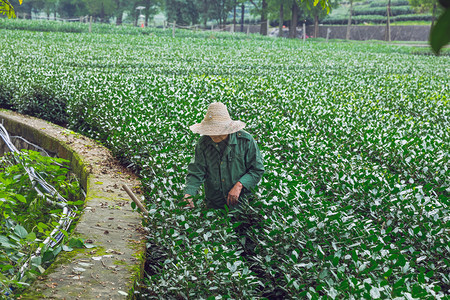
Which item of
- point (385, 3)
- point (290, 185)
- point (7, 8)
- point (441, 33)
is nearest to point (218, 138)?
point (290, 185)

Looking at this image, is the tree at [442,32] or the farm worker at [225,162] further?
the farm worker at [225,162]

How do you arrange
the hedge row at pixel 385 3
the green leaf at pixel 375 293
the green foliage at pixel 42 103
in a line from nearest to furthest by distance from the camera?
the green leaf at pixel 375 293
the green foliage at pixel 42 103
the hedge row at pixel 385 3

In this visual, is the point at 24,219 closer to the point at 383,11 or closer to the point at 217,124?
the point at 217,124

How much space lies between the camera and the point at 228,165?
3762mm

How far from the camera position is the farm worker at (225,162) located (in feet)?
12.1

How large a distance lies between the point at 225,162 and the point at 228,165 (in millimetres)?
36

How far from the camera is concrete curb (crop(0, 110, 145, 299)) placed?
2773 mm

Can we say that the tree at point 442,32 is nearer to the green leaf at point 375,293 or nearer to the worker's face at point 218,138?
the green leaf at point 375,293

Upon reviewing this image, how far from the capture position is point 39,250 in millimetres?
3381

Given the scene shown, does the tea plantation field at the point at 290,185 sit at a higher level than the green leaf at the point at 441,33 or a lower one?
lower

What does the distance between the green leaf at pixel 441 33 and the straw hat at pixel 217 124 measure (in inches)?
110

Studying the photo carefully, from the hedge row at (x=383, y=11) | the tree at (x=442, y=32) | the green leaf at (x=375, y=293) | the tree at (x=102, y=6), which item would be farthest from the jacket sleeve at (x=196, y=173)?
the hedge row at (x=383, y=11)

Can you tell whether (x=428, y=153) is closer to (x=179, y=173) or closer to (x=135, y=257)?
(x=179, y=173)

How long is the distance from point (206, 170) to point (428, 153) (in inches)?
114
